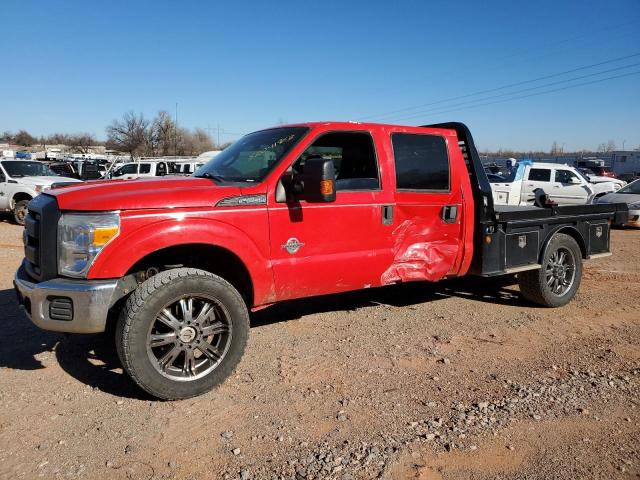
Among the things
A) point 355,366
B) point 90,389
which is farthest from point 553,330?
point 90,389

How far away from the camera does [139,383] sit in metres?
3.26

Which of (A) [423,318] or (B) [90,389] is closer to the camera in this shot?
(B) [90,389]

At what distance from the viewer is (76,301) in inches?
124

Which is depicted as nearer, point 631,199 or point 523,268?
point 523,268

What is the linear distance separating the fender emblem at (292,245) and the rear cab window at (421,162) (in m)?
1.18

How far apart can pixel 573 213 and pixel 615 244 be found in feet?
19.3

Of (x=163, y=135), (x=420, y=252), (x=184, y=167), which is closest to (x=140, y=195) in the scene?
(x=420, y=252)

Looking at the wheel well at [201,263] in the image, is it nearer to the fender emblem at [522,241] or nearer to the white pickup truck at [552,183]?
the fender emblem at [522,241]

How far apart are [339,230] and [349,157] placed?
0.90m

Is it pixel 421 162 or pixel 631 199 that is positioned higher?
pixel 421 162

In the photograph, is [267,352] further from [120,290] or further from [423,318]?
[423,318]

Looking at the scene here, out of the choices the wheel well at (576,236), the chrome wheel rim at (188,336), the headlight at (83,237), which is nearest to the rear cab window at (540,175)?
the wheel well at (576,236)

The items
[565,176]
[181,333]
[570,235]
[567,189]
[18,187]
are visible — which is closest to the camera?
[181,333]

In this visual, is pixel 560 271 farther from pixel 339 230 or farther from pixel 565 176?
pixel 565 176
